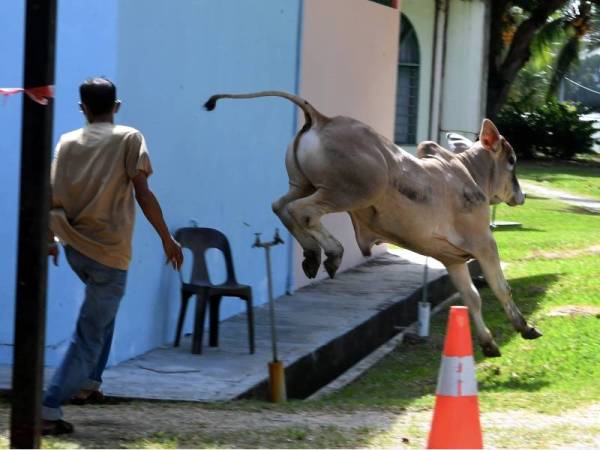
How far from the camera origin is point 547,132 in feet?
136

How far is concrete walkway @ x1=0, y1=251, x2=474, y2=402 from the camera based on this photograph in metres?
8.50

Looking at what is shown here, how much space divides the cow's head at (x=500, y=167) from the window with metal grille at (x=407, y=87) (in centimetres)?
1031

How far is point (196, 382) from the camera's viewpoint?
8617 mm

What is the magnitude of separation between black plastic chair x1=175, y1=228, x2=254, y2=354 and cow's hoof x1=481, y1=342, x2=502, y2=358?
6.61 ft

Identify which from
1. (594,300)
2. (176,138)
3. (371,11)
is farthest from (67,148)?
(371,11)

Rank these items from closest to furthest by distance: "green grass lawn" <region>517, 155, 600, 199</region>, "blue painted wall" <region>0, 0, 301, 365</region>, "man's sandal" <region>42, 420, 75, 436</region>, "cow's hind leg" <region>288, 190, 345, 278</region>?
1. "man's sandal" <region>42, 420, 75, 436</region>
2. "blue painted wall" <region>0, 0, 301, 365</region>
3. "cow's hind leg" <region>288, 190, 345, 278</region>
4. "green grass lawn" <region>517, 155, 600, 199</region>

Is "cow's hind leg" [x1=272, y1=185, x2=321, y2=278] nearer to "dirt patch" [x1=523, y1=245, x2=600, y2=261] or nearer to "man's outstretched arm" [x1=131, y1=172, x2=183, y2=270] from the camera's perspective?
"man's outstretched arm" [x1=131, y1=172, x2=183, y2=270]

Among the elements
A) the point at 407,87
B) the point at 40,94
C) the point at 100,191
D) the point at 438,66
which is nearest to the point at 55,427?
the point at 100,191

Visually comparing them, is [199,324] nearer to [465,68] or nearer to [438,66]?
[465,68]

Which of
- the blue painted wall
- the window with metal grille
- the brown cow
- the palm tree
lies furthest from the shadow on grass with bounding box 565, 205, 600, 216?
the brown cow

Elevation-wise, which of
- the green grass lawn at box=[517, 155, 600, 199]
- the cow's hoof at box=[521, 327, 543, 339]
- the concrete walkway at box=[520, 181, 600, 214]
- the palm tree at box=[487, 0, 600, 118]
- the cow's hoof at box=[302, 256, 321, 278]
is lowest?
the concrete walkway at box=[520, 181, 600, 214]

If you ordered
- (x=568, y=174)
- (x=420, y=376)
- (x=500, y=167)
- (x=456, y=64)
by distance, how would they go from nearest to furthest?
1. (x=420, y=376)
2. (x=500, y=167)
3. (x=456, y=64)
4. (x=568, y=174)

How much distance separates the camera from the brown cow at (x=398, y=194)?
9047mm

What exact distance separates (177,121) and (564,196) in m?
22.6
